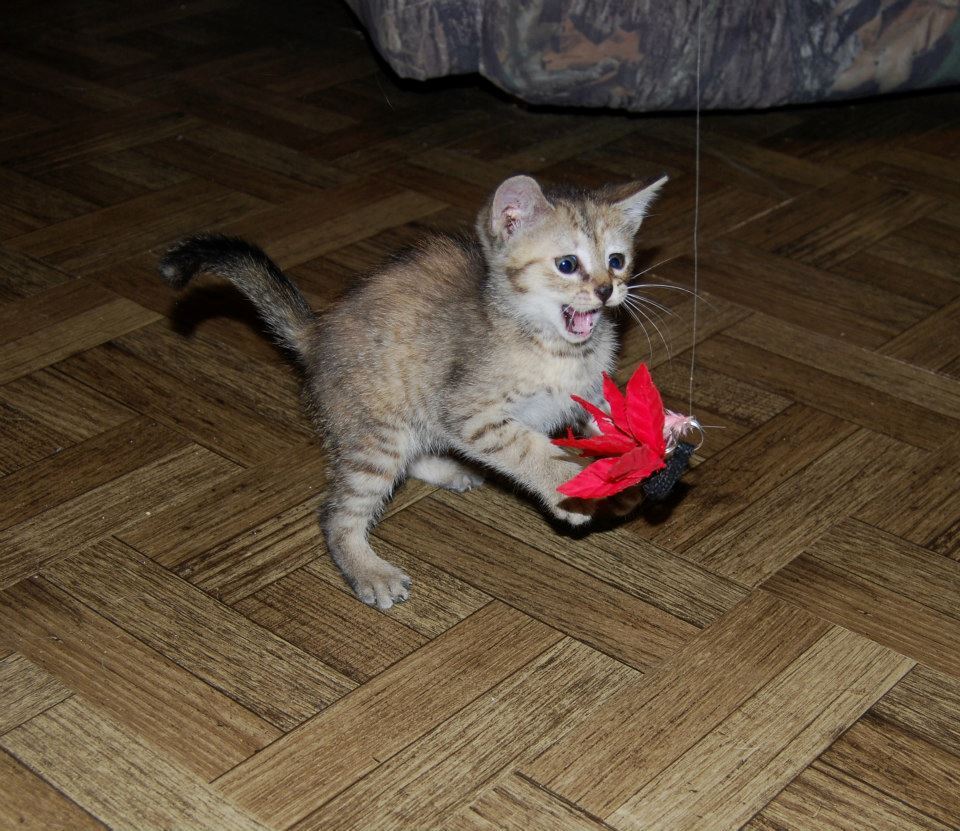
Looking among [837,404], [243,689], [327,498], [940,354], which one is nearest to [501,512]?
[327,498]

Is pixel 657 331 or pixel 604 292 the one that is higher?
pixel 604 292

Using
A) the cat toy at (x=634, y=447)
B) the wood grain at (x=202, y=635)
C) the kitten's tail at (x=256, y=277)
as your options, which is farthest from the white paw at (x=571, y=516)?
the kitten's tail at (x=256, y=277)

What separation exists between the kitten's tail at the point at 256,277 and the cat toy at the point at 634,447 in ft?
1.63

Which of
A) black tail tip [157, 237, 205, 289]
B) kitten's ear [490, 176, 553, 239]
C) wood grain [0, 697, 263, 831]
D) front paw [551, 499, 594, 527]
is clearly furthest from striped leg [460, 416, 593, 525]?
wood grain [0, 697, 263, 831]

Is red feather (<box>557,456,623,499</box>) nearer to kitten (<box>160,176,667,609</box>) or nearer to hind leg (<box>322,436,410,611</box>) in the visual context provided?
kitten (<box>160,176,667,609</box>)

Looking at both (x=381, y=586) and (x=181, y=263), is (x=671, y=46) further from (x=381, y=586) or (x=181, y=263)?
(x=381, y=586)

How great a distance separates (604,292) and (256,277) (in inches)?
20.5

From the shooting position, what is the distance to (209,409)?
6.39 feet

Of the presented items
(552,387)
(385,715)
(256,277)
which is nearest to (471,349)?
(552,387)

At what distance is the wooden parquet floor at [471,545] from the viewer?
1326 mm

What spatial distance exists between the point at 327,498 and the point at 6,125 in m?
1.74

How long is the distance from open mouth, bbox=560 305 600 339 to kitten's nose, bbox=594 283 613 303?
4cm

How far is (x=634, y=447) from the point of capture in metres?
1.44

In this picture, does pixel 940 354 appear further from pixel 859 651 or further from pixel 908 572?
pixel 859 651
